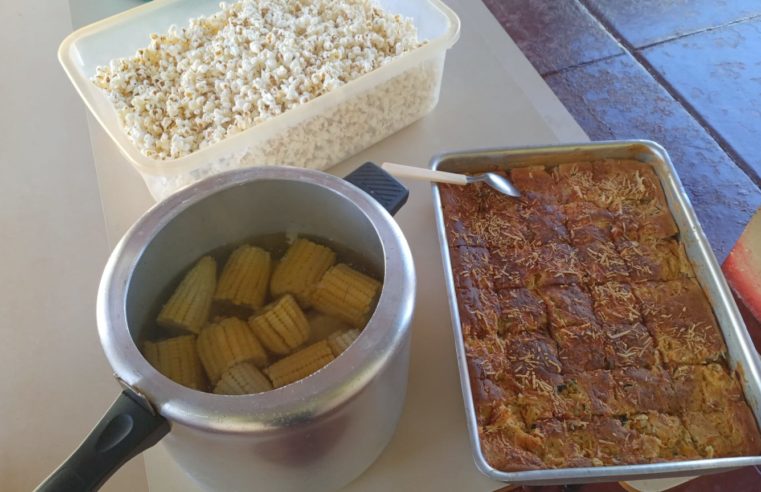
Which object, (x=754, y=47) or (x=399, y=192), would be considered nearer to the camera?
(x=399, y=192)

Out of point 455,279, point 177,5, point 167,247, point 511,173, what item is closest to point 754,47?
point 511,173

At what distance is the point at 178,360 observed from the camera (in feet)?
1.73

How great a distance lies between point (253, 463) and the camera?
47 centimetres

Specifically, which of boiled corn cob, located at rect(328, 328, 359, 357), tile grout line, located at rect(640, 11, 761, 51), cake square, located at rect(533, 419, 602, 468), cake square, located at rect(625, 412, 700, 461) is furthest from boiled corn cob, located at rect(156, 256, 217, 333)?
tile grout line, located at rect(640, 11, 761, 51)

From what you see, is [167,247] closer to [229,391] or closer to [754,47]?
[229,391]

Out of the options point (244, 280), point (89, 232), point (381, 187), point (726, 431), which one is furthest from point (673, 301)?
point (89, 232)

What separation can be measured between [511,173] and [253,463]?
0.56 meters

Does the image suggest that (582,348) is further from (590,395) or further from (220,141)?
(220,141)

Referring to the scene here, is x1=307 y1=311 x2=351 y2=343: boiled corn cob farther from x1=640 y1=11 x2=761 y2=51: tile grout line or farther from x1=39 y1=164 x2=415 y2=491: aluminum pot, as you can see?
x1=640 y1=11 x2=761 y2=51: tile grout line

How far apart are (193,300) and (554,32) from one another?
4.01 ft

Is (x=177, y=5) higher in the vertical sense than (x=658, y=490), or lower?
higher

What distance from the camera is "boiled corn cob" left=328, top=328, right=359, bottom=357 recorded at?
0.54 m

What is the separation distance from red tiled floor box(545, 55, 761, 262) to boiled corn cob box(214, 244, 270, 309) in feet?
2.80

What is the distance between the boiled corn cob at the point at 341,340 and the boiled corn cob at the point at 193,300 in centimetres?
13
